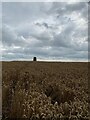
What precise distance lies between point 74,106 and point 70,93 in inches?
50.1

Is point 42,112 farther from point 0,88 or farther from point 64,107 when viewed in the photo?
point 0,88

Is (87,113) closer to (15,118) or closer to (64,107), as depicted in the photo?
(64,107)

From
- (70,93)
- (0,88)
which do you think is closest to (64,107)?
(70,93)

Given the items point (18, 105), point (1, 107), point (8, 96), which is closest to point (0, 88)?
point (8, 96)

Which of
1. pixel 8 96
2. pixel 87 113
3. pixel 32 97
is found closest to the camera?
pixel 87 113

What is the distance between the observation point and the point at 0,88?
27.2ft

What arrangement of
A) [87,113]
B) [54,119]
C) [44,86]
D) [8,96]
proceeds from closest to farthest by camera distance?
[54,119], [87,113], [8,96], [44,86]

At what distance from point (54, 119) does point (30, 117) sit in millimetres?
526

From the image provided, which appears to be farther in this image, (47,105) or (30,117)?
(47,105)

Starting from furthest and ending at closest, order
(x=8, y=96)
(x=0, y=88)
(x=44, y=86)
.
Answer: (x=44, y=86) < (x=0, y=88) < (x=8, y=96)

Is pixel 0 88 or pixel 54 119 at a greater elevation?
pixel 0 88

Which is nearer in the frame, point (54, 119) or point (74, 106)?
point (54, 119)

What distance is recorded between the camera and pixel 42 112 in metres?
6.36

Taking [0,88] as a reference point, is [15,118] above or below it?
below
